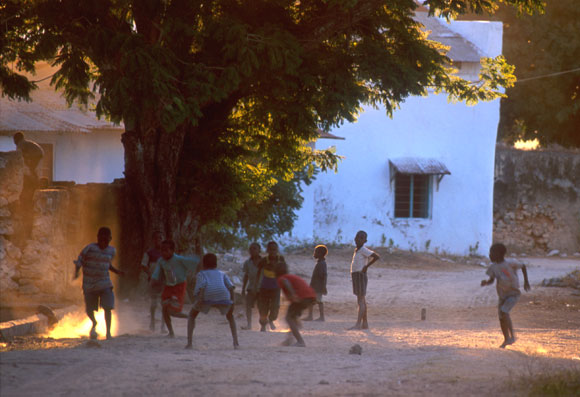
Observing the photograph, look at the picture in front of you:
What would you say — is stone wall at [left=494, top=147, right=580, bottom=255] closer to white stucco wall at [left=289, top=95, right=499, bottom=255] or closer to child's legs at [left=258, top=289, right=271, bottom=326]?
white stucco wall at [left=289, top=95, right=499, bottom=255]

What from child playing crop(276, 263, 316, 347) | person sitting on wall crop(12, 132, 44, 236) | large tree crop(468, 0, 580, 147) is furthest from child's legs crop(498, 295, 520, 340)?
large tree crop(468, 0, 580, 147)

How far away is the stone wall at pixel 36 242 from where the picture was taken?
13430 millimetres

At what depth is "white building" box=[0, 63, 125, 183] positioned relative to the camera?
24219mm

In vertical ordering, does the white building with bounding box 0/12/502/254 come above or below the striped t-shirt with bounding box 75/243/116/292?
above

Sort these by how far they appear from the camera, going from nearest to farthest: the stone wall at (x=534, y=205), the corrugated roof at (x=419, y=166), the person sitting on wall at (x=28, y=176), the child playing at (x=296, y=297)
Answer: the child playing at (x=296, y=297)
the person sitting on wall at (x=28, y=176)
the corrugated roof at (x=419, y=166)
the stone wall at (x=534, y=205)

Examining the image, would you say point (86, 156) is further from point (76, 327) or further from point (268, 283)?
point (268, 283)

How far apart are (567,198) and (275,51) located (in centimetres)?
2424

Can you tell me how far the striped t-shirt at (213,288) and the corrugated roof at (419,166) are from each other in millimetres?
19154

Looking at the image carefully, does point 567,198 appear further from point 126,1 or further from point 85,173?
point 126,1

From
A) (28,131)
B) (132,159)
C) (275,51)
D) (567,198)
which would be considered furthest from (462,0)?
(567,198)

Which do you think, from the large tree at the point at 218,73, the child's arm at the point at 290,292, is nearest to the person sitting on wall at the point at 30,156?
the large tree at the point at 218,73

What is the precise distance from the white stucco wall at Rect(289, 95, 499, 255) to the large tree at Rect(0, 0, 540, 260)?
39.9 ft

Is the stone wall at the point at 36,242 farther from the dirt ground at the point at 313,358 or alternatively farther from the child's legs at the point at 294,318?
the child's legs at the point at 294,318

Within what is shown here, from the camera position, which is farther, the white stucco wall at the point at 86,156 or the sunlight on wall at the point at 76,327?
the white stucco wall at the point at 86,156
